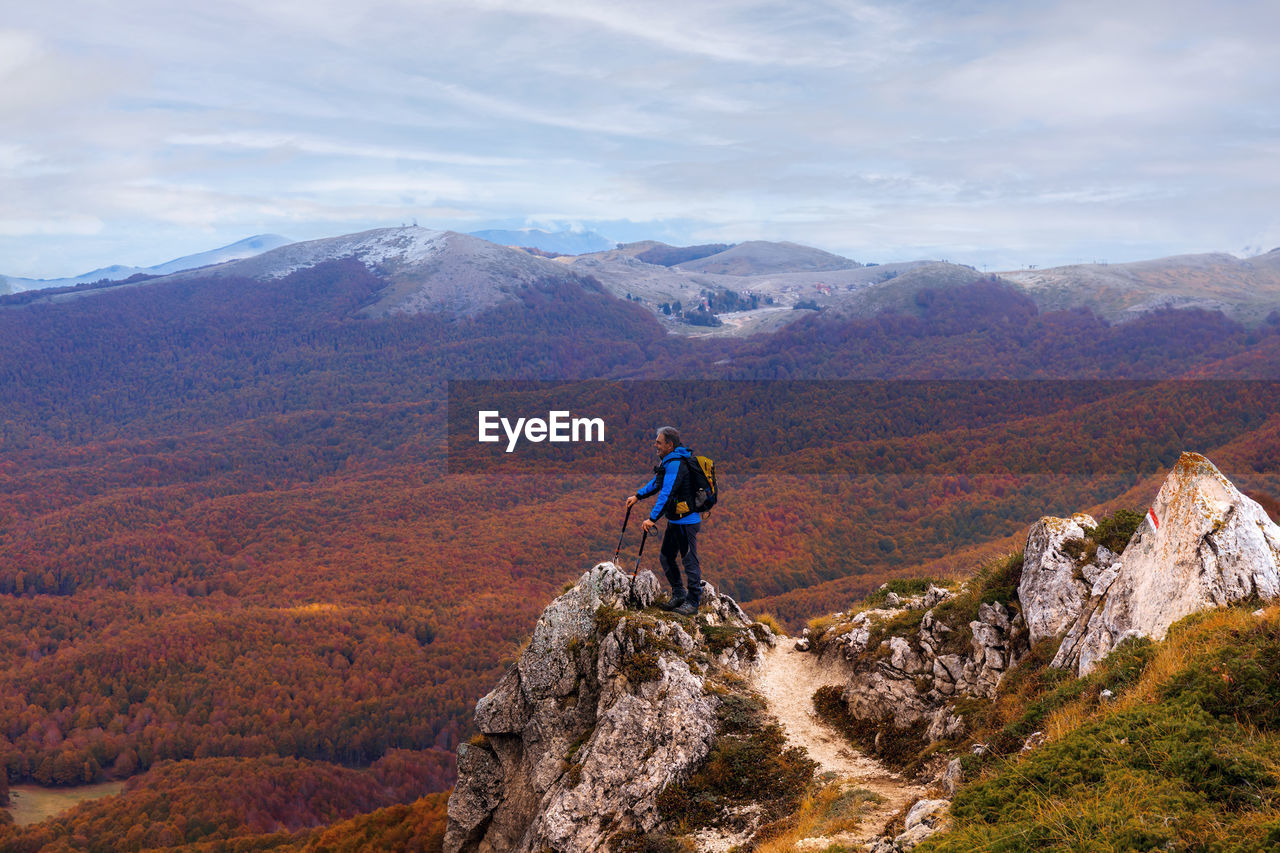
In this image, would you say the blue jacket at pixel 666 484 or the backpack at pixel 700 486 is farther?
the backpack at pixel 700 486

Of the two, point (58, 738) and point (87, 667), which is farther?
point (87, 667)

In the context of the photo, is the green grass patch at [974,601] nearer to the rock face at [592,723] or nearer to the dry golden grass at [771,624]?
the rock face at [592,723]

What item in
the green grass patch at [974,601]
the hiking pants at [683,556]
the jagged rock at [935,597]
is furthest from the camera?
the jagged rock at [935,597]

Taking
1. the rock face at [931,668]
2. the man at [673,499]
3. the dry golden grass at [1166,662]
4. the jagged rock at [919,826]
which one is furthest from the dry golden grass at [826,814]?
the man at [673,499]

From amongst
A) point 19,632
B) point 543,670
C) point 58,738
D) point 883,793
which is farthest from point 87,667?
point 883,793

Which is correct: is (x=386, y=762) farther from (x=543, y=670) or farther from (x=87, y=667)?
(x=543, y=670)

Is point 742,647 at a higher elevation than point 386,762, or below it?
higher

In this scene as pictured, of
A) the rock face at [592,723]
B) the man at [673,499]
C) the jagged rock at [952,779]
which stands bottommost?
the rock face at [592,723]
